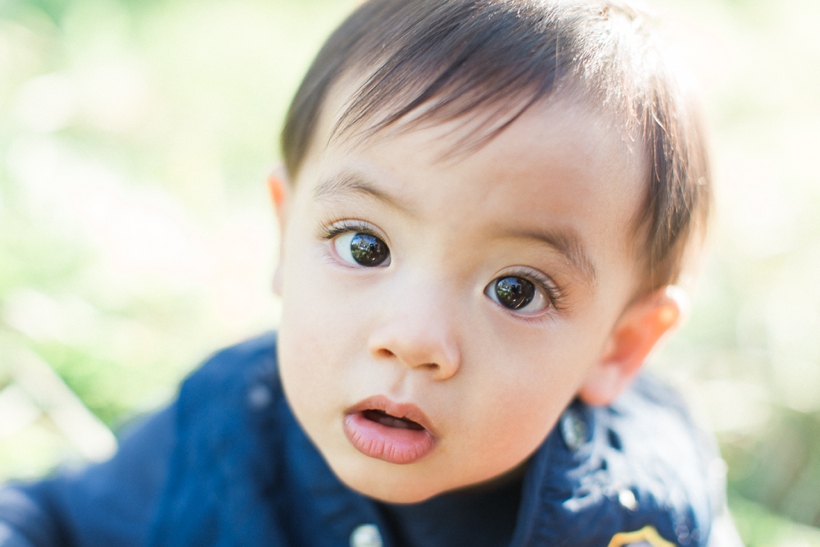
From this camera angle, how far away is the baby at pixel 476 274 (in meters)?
0.73

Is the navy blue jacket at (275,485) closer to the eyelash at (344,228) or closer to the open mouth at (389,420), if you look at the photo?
the open mouth at (389,420)

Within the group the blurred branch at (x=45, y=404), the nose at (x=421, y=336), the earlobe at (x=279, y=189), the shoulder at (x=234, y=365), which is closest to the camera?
the nose at (x=421, y=336)

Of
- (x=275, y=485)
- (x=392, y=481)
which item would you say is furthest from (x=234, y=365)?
(x=392, y=481)

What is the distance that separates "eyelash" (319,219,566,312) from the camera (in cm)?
78

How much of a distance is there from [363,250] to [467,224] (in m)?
0.14

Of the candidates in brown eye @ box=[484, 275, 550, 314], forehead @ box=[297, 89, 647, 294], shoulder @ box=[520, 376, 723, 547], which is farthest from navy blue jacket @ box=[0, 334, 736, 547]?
forehead @ box=[297, 89, 647, 294]

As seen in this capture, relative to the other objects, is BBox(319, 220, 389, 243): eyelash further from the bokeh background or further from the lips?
the bokeh background

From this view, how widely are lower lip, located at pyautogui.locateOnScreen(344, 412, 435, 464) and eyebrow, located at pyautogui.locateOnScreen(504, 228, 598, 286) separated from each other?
0.79ft

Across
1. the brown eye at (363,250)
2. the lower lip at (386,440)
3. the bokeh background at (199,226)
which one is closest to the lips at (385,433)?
the lower lip at (386,440)

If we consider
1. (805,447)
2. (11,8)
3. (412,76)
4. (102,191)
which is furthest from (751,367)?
(11,8)

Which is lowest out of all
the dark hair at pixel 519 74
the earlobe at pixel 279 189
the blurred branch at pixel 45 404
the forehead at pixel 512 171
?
the blurred branch at pixel 45 404

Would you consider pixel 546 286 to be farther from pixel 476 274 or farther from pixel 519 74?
pixel 519 74

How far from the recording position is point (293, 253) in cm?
88

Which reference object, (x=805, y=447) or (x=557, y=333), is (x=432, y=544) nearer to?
(x=557, y=333)
